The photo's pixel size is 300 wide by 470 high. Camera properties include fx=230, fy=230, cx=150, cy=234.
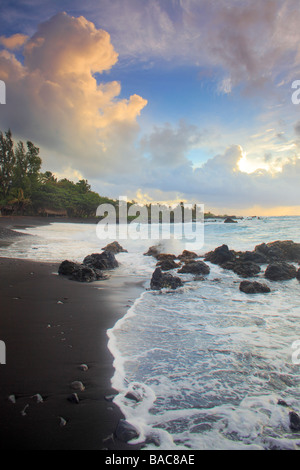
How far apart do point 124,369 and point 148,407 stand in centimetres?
77

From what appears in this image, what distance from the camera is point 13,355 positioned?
10.6 feet

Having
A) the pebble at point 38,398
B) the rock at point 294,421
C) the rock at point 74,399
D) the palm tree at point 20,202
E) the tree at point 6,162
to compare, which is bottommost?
the rock at point 294,421

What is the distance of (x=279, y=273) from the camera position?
9898 mm

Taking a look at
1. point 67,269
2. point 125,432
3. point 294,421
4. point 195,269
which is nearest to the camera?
point 125,432

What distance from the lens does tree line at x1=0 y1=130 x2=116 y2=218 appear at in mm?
54469

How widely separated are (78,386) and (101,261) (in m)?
8.56

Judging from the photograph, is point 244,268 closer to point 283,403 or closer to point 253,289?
point 253,289

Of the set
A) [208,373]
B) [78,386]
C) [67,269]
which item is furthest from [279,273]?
[78,386]

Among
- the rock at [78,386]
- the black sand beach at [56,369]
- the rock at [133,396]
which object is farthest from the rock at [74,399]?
the rock at [133,396]

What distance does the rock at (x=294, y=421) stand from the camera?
2.28 metres

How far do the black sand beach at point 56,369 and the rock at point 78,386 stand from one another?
0.05 meters

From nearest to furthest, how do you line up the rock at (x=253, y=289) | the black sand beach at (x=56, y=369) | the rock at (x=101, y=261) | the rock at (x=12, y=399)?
the black sand beach at (x=56, y=369) → the rock at (x=12, y=399) → the rock at (x=253, y=289) → the rock at (x=101, y=261)

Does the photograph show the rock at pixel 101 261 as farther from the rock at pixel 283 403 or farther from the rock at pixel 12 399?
the rock at pixel 283 403
